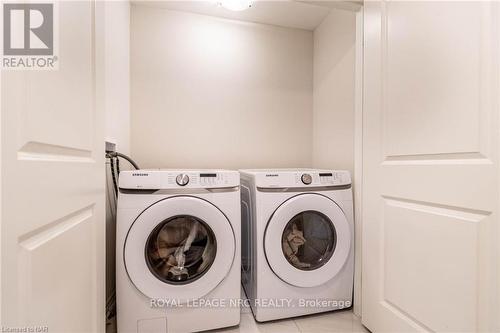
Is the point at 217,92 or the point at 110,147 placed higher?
the point at 217,92

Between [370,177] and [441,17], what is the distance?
69 cm

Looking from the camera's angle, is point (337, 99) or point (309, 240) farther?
point (337, 99)

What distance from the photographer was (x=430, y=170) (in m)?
0.88

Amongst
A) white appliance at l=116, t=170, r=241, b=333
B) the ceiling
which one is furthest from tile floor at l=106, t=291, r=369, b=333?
the ceiling

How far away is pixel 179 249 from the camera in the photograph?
1.20 metres

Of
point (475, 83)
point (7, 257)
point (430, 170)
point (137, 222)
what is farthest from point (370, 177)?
point (7, 257)

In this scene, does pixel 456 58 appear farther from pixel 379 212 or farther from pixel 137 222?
pixel 137 222

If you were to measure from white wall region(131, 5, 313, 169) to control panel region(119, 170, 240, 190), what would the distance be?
0.77m

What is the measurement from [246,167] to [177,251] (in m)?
0.98

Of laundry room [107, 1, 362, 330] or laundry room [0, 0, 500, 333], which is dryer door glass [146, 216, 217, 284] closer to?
laundry room [0, 0, 500, 333]

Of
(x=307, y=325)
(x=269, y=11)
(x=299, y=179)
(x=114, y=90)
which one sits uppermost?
(x=269, y=11)

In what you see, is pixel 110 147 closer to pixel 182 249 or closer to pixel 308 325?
pixel 182 249

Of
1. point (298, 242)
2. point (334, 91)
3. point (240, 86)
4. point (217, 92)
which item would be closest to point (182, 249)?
point (298, 242)

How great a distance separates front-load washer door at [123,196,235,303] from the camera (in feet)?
3.54
